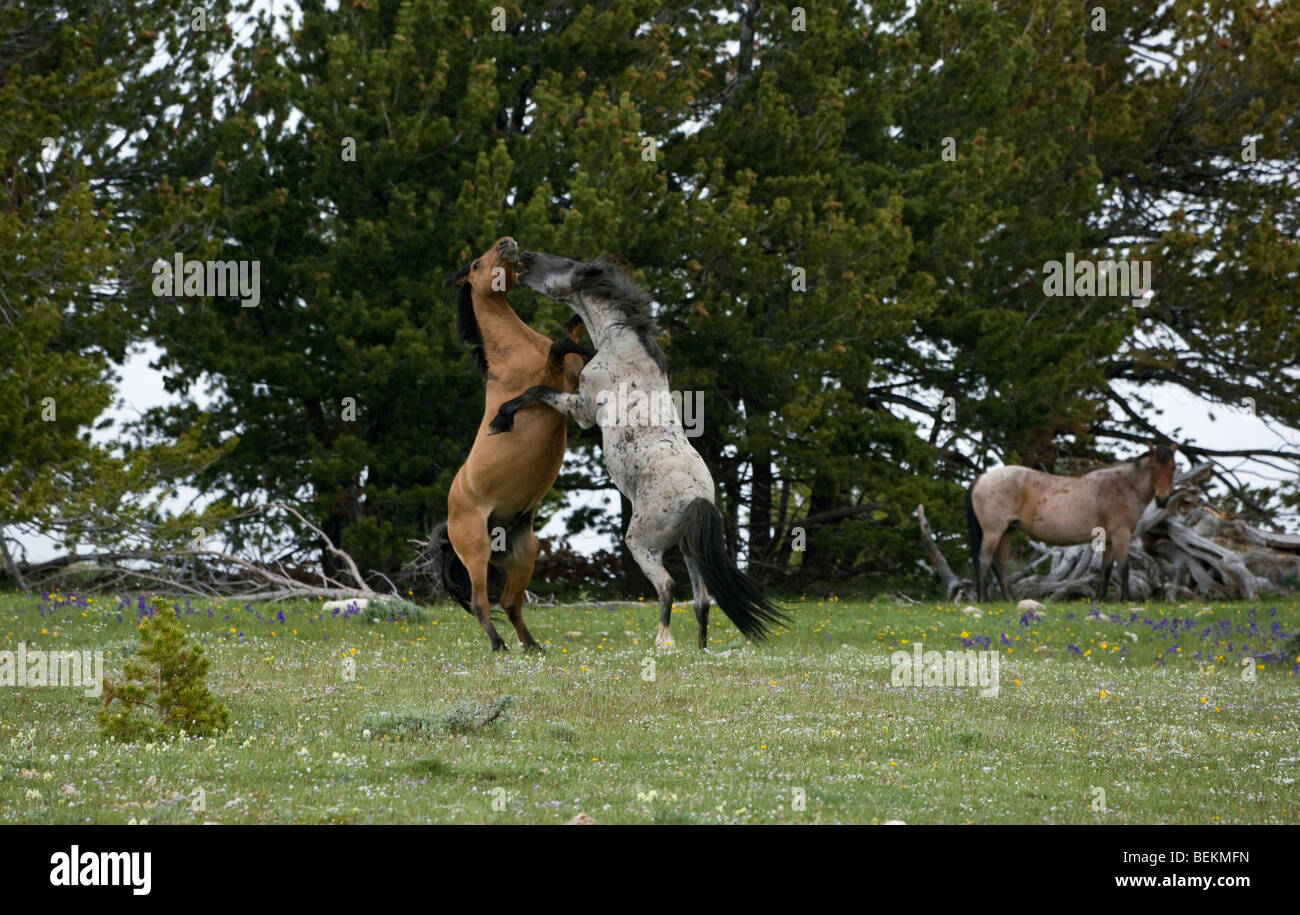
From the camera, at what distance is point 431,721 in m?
8.41

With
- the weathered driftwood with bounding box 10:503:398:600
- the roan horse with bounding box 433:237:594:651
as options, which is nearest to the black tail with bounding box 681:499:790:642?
the roan horse with bounding box 433:237:594:651

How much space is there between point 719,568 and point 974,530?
43.0 feet

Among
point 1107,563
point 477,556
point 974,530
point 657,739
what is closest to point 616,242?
point 974,530

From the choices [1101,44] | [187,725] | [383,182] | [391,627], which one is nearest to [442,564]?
[391,627]

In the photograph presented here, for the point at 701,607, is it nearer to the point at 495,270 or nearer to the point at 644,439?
the point at 644,439

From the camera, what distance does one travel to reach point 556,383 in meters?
13.7

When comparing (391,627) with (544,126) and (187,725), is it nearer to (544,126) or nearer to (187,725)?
(187,725)

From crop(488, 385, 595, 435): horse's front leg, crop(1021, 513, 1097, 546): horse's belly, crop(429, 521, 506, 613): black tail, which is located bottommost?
crop(429, 521, 506, 613): black tail

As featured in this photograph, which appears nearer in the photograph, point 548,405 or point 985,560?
point 548,405

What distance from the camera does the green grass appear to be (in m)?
6.64

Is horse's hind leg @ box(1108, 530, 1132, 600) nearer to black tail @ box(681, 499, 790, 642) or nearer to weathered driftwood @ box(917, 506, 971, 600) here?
weathered driftwood @ box(917, 506, 971, 600)

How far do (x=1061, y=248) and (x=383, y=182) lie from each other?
14.5 meters

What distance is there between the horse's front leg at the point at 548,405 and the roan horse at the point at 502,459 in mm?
121

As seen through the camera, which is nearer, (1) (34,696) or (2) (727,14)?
(1) (34,696)
